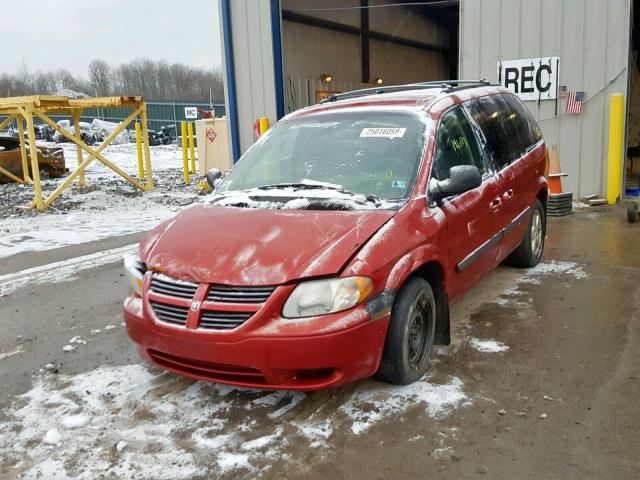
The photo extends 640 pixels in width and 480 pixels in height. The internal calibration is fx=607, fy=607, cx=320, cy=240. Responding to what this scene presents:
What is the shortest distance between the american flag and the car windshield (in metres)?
6.61

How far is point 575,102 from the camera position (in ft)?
32.4

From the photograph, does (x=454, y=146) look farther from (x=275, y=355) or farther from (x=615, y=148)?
(x=615, y=148)

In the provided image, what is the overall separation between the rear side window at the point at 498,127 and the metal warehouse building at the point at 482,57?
192 inches

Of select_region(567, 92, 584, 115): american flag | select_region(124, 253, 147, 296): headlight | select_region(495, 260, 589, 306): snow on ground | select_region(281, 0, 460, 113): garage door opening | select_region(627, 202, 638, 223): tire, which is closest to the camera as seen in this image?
select_region(124, 253, 147, 296): headlight

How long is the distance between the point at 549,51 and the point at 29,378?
9.20 meters

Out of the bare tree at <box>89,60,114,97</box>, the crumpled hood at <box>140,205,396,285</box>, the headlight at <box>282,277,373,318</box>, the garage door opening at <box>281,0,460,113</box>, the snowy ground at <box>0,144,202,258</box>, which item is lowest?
the snowy ground at <box>0,144,202,258</box>

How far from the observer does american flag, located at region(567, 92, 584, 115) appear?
9.85 m

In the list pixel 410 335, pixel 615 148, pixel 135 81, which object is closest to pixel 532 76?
pixel 615 148

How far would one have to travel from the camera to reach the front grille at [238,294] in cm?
316

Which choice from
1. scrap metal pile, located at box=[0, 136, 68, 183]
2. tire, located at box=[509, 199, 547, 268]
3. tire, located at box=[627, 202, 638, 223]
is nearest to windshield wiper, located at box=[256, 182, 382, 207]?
tire, located at box=[509, 199, 547, 268]

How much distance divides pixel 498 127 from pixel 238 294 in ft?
10.3

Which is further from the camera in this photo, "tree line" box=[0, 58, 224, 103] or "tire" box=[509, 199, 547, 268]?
"tree line" box=[0, 58, 224, 103]

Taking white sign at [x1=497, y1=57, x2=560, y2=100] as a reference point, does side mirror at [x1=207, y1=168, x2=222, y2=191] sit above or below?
below

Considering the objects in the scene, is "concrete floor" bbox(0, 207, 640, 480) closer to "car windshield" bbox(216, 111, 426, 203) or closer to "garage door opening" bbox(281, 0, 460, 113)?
"car windshield" bbox(216, 111, 426, 203)
